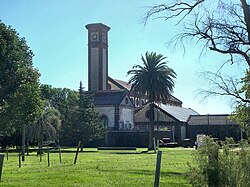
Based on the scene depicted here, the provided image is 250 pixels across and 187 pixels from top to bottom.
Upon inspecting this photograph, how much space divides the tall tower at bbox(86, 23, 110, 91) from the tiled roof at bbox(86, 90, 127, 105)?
7154 millimetres

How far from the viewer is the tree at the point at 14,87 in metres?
37.0

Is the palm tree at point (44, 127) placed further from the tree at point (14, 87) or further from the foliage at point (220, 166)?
the foliage at point (220, 166)

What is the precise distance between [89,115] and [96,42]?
31.7 meters

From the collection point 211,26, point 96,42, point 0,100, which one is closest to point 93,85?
point 96,42

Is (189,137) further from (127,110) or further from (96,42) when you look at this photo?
(96,42)

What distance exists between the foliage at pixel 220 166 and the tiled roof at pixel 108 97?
226 feet

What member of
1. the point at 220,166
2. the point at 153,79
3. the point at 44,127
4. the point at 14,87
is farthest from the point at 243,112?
the point at 153,79

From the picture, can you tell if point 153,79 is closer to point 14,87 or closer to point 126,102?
point 126,102

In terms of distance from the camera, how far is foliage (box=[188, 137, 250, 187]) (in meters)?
8.73

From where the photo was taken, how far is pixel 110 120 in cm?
7850

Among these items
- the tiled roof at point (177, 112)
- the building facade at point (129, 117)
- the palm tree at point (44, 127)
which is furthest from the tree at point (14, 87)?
the tiled roof at point (177, 112)

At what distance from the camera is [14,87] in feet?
123

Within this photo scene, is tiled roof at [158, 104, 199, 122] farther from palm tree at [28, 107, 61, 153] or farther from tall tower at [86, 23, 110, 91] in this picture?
palm tree at [28, 107, 61, 153]

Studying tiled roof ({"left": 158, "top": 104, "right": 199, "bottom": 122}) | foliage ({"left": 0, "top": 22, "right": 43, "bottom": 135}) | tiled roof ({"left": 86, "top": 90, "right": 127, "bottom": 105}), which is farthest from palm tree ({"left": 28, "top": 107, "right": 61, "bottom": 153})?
tiled roof ({"left": 158, "top": 104, "right": 199, "bottom": 122})
